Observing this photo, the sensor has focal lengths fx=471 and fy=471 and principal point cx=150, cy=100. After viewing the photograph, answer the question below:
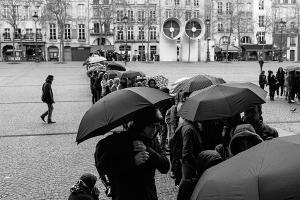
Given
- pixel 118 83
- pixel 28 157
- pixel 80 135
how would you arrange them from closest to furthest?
1. pixel 80 135
2. pixel 28 157
3. pixel 118 83

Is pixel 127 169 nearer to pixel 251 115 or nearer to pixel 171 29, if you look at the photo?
pixel 251 115

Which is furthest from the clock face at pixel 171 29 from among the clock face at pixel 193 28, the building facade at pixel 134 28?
the building facade at pixel 134 28

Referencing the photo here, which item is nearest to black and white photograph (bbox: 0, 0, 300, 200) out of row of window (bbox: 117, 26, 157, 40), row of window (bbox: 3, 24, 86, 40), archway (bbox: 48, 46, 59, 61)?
archway (bbox: 48, 46, 59, 61)

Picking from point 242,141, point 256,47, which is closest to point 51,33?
point 256,47

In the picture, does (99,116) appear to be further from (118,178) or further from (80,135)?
(118,178)

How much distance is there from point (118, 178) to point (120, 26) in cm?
7453

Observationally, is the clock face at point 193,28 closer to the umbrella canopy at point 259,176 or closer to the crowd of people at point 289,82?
the crowd of people at point 289,82

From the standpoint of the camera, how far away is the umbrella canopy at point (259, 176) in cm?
262

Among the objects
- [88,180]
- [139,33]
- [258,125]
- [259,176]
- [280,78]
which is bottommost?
[88,180]

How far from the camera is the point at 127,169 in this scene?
13.5ft

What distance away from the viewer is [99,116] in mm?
4625

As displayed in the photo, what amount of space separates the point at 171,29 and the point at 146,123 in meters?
49.6

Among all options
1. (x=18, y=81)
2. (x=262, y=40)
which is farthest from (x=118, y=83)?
(x=262, y=40)

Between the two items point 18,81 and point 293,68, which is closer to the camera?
point 293,68
